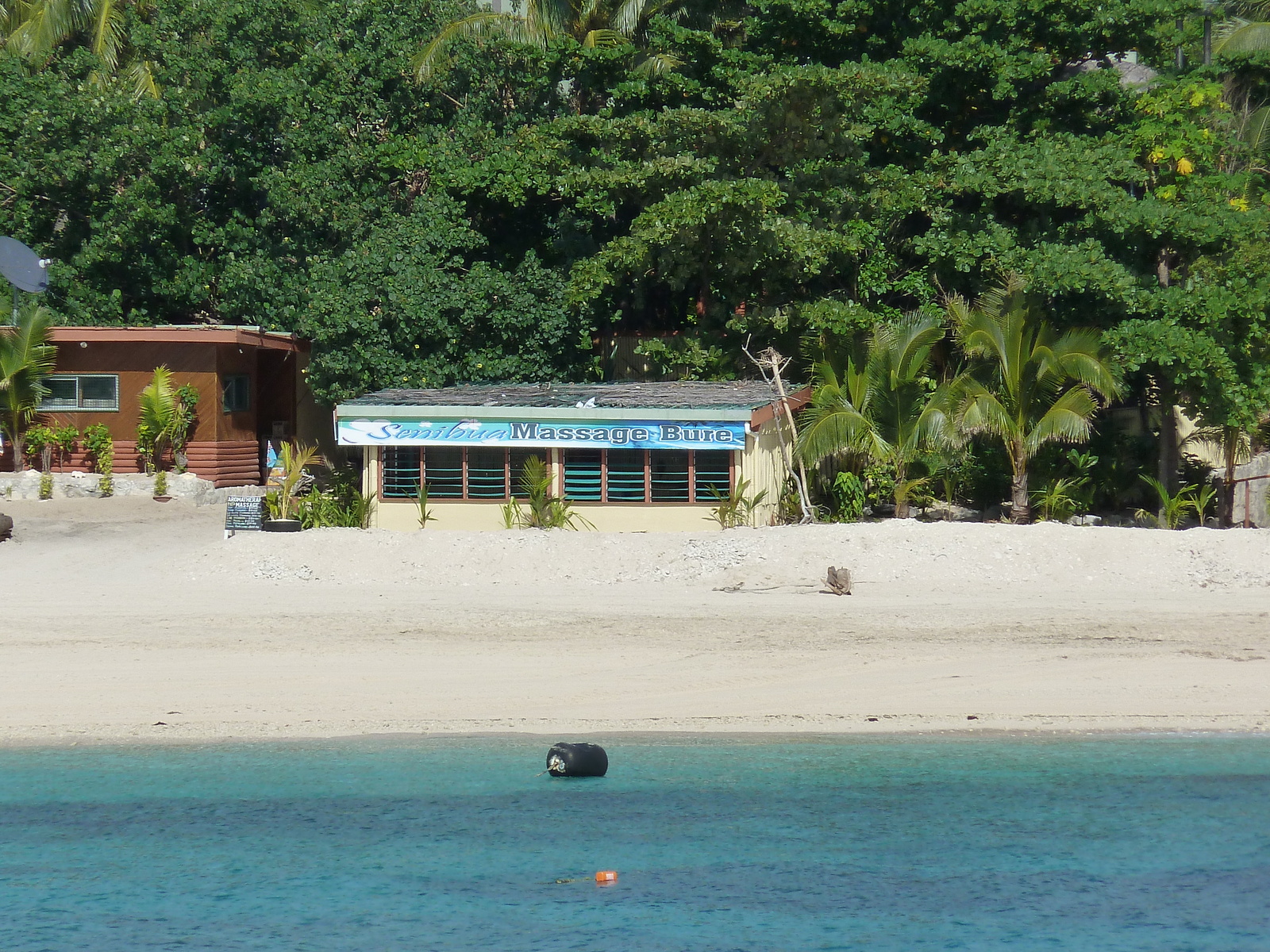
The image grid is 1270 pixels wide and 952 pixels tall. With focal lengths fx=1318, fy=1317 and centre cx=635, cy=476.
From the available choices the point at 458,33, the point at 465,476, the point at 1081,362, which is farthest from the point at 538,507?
the point at 458,33

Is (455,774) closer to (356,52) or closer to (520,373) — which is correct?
(520,373)

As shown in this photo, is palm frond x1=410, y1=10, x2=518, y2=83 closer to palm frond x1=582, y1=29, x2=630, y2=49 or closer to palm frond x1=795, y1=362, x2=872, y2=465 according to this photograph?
palm frond x1=582, y1=29, x2=630, y2=49

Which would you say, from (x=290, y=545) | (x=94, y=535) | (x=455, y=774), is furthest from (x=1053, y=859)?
(x=94, y=535)

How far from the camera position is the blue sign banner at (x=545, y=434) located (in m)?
21.2

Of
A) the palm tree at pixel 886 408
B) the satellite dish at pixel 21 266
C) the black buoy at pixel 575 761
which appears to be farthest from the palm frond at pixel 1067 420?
the satellite dish at pixel 21 266

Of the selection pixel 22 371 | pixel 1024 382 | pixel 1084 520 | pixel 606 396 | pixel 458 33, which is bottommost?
pixel 1084 520

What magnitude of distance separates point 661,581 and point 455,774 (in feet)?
21.5

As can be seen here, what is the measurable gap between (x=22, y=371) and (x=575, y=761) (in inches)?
739

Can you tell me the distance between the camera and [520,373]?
86.5 ft

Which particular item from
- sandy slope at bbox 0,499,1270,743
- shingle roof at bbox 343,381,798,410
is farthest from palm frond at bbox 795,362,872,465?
sandy slope at bbox 0,499,1270,743

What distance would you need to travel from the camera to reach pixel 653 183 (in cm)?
2431

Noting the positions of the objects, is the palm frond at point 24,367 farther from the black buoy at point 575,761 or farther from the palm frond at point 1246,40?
the palm frond at point 1246,40

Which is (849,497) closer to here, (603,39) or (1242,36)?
(603,39)

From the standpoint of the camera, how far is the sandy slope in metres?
13.2
